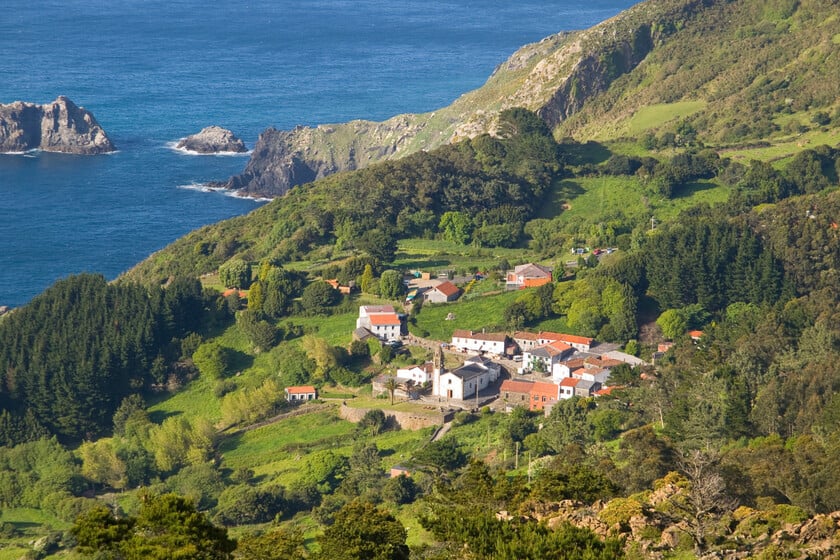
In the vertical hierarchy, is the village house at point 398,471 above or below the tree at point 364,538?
below

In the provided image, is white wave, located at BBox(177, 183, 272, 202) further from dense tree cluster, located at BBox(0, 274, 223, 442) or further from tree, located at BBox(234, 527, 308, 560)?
tree, located at BBox(234, 527, 308, 560)

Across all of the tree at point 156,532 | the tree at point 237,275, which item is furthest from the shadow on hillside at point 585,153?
Result: the tree at point 156,532

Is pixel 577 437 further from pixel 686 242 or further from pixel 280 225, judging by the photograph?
pixel 280 225

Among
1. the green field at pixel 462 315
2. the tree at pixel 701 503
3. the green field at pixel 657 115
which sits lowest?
the green field at pixel 462 315

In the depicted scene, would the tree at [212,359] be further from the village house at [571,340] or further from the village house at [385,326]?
the village house at [571,340]

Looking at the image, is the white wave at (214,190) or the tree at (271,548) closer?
the tree at (271,548)

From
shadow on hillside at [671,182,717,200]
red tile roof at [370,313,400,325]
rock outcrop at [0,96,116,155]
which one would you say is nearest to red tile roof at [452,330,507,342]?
red tile roof at [370,313,400,325]
